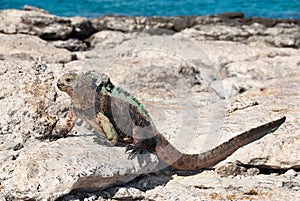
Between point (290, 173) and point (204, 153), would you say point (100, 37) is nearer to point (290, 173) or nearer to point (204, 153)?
point (204, 153)

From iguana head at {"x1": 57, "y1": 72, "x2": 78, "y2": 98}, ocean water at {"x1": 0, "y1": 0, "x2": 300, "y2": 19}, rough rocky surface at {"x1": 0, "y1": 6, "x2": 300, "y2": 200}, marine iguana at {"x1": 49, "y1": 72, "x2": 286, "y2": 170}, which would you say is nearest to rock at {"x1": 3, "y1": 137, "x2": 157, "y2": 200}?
rough rocky surface at {"x1": 0, "y1": 6, "x2": 300, "y2": 200}

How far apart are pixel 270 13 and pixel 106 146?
1236 centimetres

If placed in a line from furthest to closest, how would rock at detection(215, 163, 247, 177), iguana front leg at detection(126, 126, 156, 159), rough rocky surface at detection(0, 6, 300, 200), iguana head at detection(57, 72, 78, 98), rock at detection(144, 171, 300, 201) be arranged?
rock at detection(215, 163, 247, 177) < iguana front leg at detection(126, 126, 156, 159) < iguana head at detection(57, 72, 78, 98) < rock at detection(144, 171, 300, 201) < rough rocky surface at detection(0, 6, 300, 200)

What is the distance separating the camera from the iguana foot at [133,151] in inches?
150

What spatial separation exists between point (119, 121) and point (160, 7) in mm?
14602

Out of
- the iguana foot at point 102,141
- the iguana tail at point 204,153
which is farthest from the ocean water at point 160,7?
the iguana foot at point 102,141

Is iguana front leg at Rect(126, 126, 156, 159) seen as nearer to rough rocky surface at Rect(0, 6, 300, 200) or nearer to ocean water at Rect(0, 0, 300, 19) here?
rough rocky surface at Rect(0, 6, 300, 200)

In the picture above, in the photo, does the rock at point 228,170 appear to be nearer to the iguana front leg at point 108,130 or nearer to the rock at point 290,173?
the rock at point 290,173

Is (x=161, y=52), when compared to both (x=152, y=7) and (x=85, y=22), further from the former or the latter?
(x=152, y=7)

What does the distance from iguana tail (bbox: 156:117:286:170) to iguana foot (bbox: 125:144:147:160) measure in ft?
0.48

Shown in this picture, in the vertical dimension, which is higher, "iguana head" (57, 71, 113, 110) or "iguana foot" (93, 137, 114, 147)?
"iguana head" (57, 71, 113, 110)

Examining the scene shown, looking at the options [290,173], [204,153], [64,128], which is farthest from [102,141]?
[290,173]

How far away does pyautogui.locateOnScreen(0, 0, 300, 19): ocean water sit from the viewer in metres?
15.7

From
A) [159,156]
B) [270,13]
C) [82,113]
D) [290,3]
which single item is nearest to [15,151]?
[82,113]
